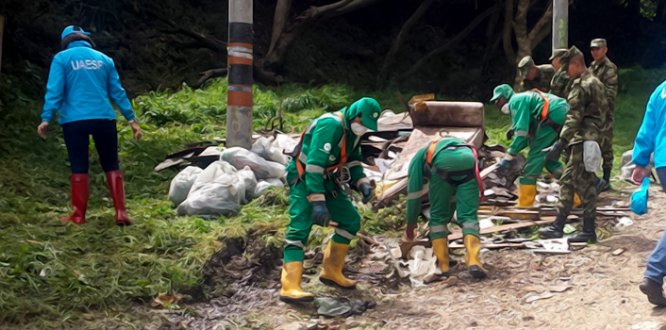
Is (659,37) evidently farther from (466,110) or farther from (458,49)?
(466,110)

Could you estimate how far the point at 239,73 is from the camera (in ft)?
32.4

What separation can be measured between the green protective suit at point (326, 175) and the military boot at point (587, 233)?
7.45 ft

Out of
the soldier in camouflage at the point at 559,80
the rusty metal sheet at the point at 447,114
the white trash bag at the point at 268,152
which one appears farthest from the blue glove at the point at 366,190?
the rusty metal sheet at the point at 447,114

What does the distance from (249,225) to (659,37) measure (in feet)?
51.3

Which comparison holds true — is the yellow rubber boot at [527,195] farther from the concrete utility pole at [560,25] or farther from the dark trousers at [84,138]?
the dark trousers at [84,138]

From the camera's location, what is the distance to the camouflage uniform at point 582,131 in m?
7.66

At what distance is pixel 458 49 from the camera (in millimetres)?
19859

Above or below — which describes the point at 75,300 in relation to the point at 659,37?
below

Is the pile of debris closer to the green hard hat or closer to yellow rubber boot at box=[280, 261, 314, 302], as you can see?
yellow rubber boot at box=[280, 261, 314, 302]

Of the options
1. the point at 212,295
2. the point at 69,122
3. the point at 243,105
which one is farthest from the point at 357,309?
the point at 243,105

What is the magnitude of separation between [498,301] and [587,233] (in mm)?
1753

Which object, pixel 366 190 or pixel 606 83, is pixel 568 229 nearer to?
pixel 606 83

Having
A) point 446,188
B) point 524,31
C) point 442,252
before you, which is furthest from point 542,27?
point 442,252

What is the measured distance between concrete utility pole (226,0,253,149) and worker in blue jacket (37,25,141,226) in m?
2.30
